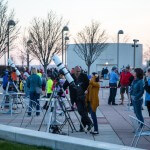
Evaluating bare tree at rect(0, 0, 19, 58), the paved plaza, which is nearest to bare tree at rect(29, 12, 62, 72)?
bare tree at rect(0, 0, 19, 58)

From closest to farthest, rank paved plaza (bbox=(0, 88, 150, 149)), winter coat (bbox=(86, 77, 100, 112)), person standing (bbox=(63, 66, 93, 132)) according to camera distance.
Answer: paved plaza (bbox=(0, 88, 150, 149))
winter coat (bbox=(86, 77, 100, 112))
person standing (bbox=(63, 66, 93, 132))

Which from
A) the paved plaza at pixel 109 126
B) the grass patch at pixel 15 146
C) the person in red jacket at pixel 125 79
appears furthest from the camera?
the person in red jacket at pixel 125 79

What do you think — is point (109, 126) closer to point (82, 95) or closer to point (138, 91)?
point (82, 95)

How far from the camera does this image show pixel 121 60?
61656mm

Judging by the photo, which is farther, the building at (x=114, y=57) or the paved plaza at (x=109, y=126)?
the building at (x=114, y=57)

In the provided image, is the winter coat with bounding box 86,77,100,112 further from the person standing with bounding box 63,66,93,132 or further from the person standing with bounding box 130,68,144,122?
the person standing with bounding box 130,68,144,122

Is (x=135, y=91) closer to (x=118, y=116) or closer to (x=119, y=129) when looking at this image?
(x=119, y=129)

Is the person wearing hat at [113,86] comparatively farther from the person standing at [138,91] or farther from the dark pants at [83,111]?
the person standing at [138,91]

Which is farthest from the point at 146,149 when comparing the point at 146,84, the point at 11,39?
the point at 11,39

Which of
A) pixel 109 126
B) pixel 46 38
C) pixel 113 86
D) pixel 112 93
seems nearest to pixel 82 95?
pixel 109 126

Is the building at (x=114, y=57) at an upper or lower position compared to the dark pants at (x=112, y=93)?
upper

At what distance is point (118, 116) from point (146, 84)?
5.87 metres

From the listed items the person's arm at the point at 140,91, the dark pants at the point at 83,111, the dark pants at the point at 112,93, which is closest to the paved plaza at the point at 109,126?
the dark pants at the point at 83,111

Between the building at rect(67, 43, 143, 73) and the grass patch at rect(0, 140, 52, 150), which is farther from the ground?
the building at rect(67, 43, 143, 73)
